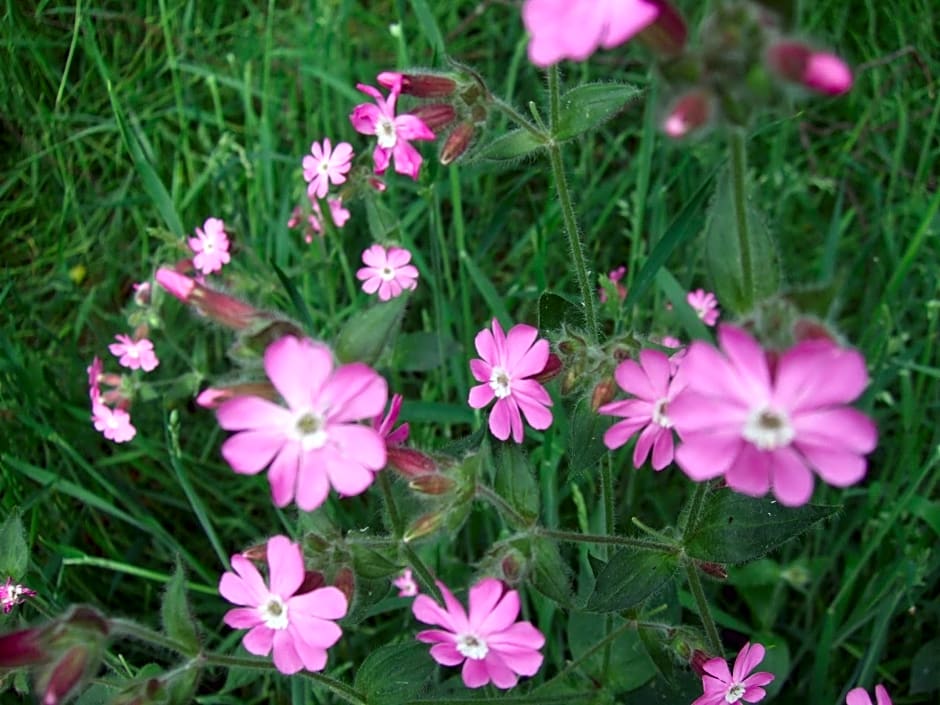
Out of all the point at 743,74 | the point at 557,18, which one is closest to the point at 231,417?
the point at 557,18

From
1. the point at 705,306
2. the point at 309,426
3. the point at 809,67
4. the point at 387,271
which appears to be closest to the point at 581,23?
the point at 809,67

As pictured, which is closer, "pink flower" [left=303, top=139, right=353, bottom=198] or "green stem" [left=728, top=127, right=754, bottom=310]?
"green stem" [left=728, top=127, right=754, bottom=310]

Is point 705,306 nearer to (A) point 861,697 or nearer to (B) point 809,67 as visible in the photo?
(A) point 861,697

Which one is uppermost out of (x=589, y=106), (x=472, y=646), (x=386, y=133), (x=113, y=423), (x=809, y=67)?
(x=809, y=67)

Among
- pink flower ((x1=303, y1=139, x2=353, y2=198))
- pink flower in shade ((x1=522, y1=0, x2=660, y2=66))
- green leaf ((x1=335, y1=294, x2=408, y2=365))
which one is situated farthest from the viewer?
pink flower ((x1=303, y1=139, x2=353, y2=198))

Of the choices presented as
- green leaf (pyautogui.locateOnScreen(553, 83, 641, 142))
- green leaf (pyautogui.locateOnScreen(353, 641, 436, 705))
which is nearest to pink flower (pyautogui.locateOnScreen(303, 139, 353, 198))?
green leaf (pyautogui.locateOnScreen(553, 83, 641, 142))

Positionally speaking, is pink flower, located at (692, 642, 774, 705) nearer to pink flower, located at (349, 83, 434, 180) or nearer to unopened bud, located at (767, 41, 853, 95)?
unopened bud, located at (767, 41, 853, 95)

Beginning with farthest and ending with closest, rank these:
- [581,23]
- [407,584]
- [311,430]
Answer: [407,584] < [311,430] < [581,23]

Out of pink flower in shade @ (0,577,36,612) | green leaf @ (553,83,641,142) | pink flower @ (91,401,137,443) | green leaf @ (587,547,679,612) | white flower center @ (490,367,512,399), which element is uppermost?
green leaf @ (553,83,641,142)
